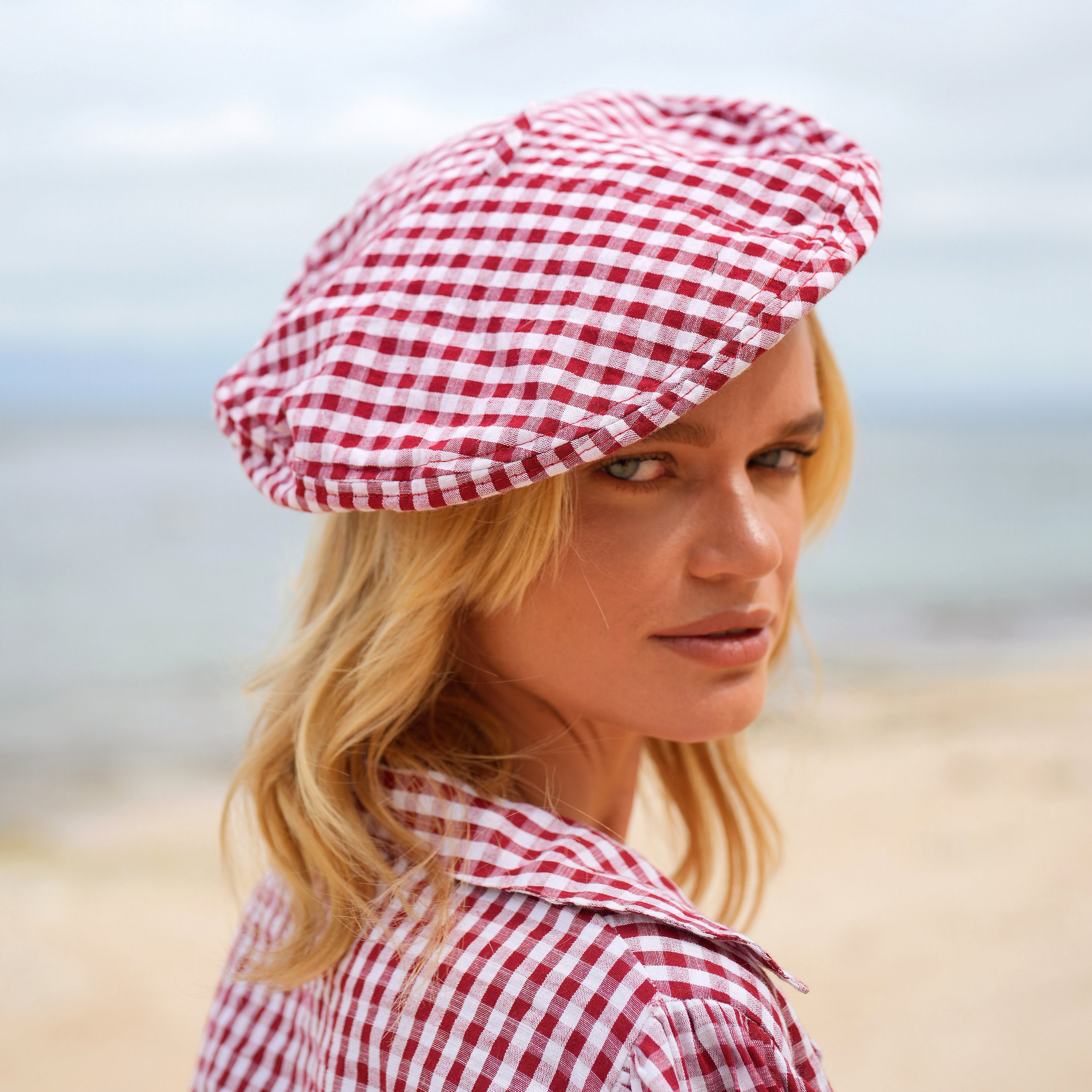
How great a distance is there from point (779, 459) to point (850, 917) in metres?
3.20

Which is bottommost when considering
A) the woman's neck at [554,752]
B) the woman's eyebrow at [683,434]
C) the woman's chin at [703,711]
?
the woman's neck at [554,752]

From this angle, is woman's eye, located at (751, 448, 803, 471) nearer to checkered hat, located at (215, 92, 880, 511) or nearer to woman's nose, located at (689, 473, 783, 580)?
woman's nose, located at (689, 473, 783, 580)

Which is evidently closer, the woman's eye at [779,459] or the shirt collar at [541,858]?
the shirt collar at [541,858]

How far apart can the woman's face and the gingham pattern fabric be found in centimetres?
15

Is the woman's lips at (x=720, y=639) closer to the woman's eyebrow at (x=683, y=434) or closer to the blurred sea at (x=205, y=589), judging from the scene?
the woman's eyebrow at (x=683, y=434)

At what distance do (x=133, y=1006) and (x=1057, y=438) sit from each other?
28300 mm

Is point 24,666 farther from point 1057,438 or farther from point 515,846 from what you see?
point 1057,438

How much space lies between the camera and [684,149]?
1193 mm

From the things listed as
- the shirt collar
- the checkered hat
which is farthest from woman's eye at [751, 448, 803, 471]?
the shirt collar

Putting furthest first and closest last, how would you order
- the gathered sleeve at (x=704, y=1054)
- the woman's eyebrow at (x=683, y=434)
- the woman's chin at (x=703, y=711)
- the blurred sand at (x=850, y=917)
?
1. the blurred sand at (x=850, y=917)
2. the woman's chin at (x=703, y=711)
3. the woman's eyebrow at (x=683, y=434)
4. the gathered sleeve at (x=704, y=1054)

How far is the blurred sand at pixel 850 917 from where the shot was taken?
321 cm

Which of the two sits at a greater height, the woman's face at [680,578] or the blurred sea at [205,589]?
the woman's face at [680,578]

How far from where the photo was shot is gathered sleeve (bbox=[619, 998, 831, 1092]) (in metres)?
0.86

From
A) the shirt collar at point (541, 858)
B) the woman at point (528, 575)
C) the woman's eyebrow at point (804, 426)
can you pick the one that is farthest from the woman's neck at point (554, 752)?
the woman's eyebrow at point (804, 426)
